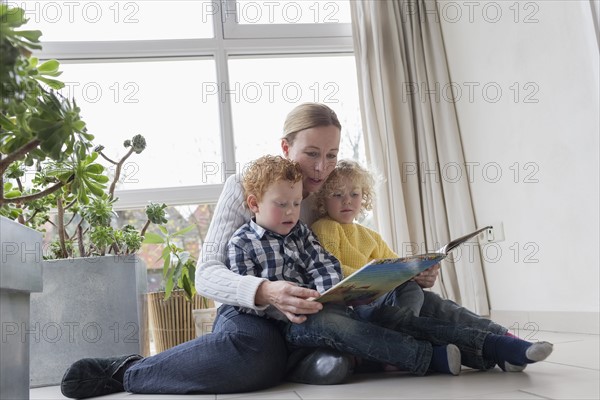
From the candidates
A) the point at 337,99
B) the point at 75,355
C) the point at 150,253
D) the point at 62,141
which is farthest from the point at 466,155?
the point at 62,141

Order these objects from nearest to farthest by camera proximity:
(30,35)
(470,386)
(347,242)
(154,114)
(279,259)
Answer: (30,35) < (470,386) < (279,259) < (347,242) < (154,114)

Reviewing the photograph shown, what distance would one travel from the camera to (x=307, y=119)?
6.15ft

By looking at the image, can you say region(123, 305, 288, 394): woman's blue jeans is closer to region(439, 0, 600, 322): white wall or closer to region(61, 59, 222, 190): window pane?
region(439, 0, 600, 322): white wall

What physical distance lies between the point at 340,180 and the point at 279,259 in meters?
0.41

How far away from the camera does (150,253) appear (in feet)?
11.0

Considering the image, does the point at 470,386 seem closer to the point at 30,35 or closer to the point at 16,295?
the point at 16,295

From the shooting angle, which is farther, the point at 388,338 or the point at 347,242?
the point at 347,242

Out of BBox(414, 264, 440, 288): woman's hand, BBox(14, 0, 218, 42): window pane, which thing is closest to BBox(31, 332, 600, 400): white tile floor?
BBox(414, 264, 440, 288): woman's hand

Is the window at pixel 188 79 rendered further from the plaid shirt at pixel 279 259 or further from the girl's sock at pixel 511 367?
the girl's sock at pixel 511 367

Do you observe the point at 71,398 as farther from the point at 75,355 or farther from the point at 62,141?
the point at 62,141

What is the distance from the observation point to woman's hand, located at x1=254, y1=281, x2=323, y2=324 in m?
1.45

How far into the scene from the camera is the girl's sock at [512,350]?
4.64 feet

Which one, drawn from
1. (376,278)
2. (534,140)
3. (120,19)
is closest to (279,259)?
(376,278)

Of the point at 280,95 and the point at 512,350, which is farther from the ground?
the point at 280,95
